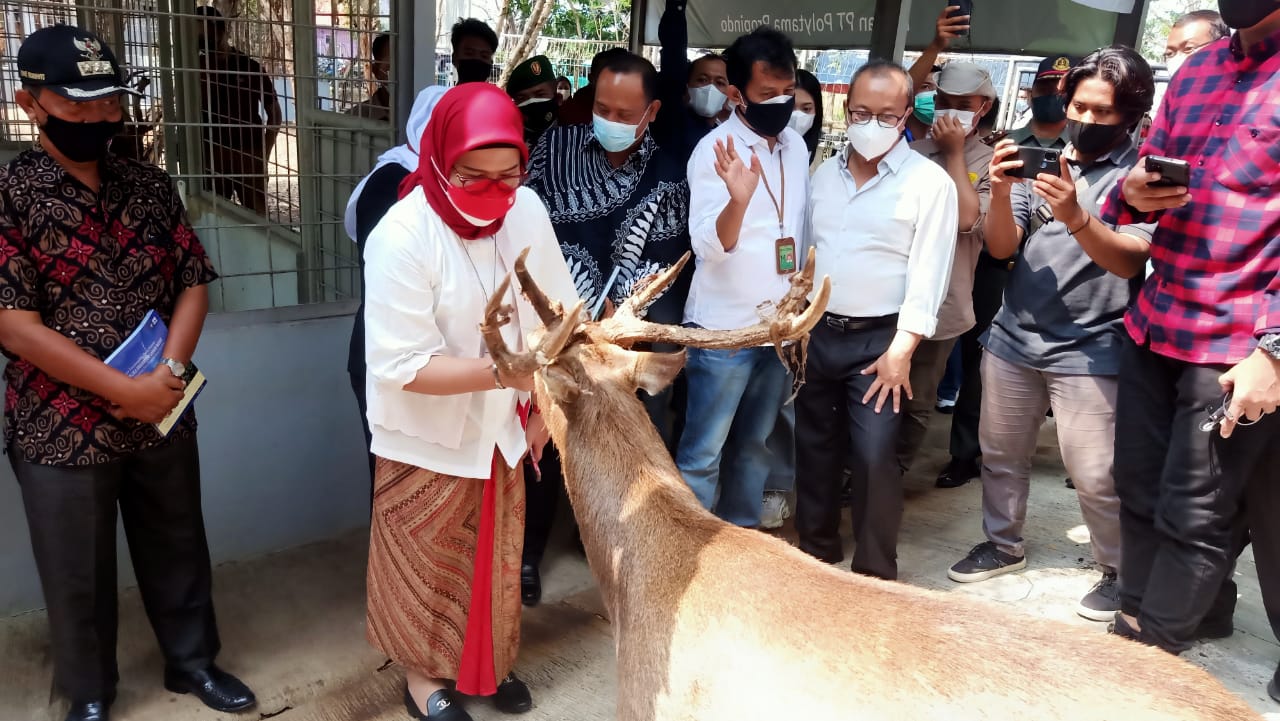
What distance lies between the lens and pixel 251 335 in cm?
359

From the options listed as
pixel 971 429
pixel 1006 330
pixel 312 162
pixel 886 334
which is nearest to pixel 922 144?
pixel 1006 330

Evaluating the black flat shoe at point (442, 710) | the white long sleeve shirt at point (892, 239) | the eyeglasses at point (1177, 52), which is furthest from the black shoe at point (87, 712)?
the eyeglasses at point (1177, 52)

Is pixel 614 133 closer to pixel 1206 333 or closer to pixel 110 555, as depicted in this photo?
pixel 1206 333

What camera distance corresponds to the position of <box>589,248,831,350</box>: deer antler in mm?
2029

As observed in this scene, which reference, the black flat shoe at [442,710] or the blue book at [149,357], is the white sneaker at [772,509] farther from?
the blue book at [149,357]

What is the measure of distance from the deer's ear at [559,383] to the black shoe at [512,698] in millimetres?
1433

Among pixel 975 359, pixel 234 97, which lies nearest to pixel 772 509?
pixel 975 359

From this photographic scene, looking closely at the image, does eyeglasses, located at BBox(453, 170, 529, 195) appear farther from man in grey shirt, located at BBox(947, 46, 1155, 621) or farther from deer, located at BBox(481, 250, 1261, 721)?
man in grey shirt, located at BBox(947, 46, 1155, 621)

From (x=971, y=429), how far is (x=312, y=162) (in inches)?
153

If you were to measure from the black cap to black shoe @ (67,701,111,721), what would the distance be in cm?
181

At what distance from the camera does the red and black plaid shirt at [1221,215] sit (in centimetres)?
254

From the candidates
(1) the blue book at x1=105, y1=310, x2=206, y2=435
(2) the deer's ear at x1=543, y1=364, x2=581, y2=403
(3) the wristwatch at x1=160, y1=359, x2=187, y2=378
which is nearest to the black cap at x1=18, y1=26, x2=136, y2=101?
→ (1) the blue book at x1=105, y1=310, x2=206, y2=435

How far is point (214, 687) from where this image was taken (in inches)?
114

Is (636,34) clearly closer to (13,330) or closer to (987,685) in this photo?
(13,330)
